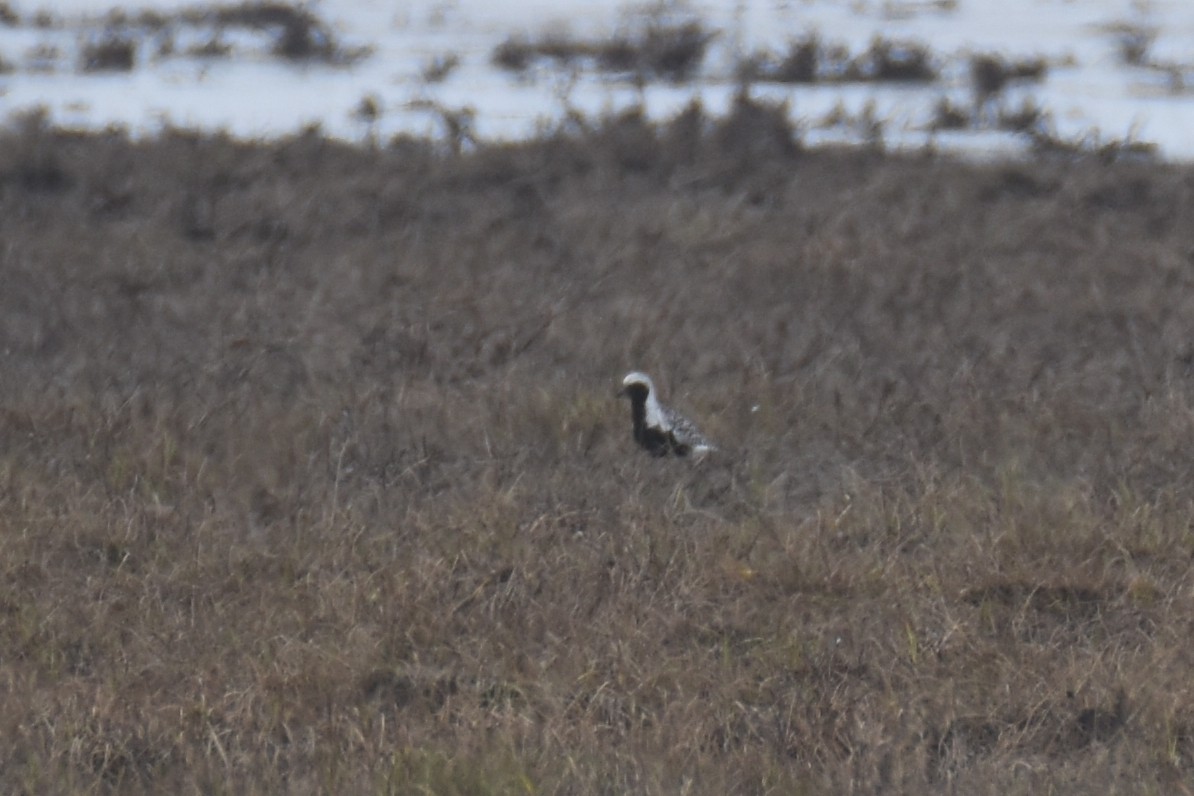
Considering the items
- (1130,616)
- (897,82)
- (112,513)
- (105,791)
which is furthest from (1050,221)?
(105,791)

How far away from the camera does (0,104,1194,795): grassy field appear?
464 cm

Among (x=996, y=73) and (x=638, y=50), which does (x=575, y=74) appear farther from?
(x=996, y=73)

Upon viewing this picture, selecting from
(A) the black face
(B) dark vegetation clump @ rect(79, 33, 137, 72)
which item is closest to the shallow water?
(B) dark vegetation clump @ rect(79, 33, 137, 72)

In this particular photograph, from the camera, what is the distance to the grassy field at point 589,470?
464 centimetres

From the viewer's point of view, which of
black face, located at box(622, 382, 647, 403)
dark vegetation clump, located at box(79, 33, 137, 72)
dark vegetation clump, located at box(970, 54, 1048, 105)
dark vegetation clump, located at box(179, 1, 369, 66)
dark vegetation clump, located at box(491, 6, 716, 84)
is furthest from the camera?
dark vegetation clump, located at box(79, 33, 137, 72)

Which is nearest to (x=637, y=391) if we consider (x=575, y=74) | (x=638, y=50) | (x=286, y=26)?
(x=575, y=74)

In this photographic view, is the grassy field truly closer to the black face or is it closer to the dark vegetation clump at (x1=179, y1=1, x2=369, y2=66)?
the black face

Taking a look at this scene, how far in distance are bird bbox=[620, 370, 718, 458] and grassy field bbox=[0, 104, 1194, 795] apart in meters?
0.11

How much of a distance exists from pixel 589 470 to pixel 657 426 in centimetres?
33

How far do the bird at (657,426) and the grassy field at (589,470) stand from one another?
11 cm

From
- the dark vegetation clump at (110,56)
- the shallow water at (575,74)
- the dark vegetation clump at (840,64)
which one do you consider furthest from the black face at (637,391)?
the dark vegetation clump at (110,56)

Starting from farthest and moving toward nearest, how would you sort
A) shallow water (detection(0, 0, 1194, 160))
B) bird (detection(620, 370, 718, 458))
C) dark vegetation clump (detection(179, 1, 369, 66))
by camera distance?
dark vegetation clump (detection(179, 1, 369, 66)), shallow water (detection(0, 0, 1194, 160)), bird (detection(620, 370, 718, 458))

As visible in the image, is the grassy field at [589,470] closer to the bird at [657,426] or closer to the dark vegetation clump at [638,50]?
the bird at [657,426]

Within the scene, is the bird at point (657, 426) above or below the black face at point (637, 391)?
below
